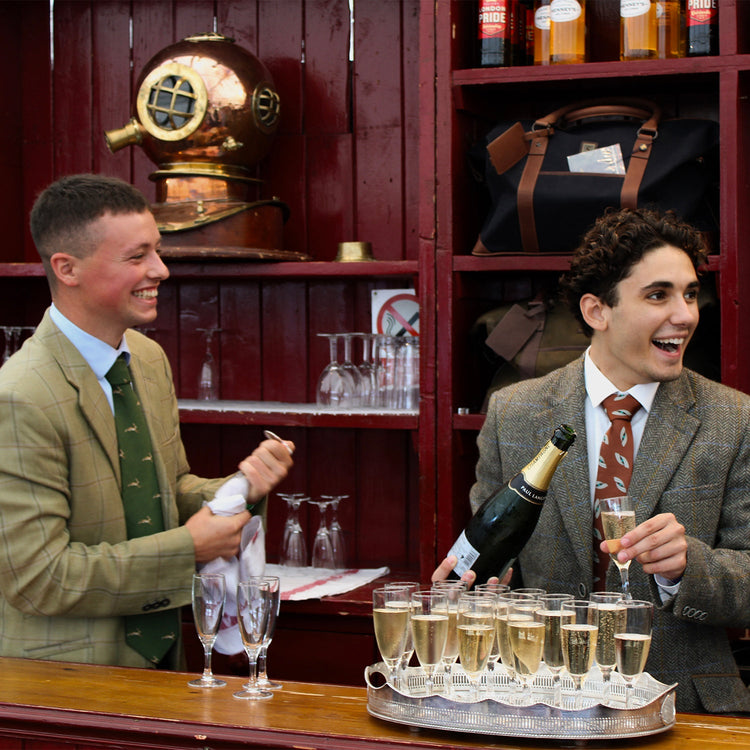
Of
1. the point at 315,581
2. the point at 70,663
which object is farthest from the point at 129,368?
the point at 315,581

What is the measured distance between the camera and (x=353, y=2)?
3168 mm

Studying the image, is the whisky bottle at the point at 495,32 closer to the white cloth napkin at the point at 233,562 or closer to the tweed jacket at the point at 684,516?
the tweed jacket at the point at 684,516

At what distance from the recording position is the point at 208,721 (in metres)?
1.52

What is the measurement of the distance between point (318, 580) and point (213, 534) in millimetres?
933

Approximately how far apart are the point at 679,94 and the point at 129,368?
1.70 metres

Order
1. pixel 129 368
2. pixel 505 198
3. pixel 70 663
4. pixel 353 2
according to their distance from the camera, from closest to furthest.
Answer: pixel 70 663, pixel 129 368, pixel 505 198, pixel 353 2

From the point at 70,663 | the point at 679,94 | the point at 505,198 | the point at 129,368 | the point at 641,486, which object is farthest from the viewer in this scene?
the point at 679,94

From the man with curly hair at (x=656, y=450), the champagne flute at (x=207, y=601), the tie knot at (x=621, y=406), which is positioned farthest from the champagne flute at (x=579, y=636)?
the tie knot at (x=621, y=406)

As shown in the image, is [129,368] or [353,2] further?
[353,2]

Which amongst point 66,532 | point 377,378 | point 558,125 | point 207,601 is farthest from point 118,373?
point 558,125

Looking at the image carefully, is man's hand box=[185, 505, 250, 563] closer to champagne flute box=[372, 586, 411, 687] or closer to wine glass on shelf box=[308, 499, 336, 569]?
champagne flute box=[372, 586, 411, 687]

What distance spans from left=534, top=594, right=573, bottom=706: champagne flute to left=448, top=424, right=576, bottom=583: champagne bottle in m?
0.49

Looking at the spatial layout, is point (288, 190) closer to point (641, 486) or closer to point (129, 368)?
point (129, 368)

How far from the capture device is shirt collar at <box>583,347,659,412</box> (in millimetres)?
2102
